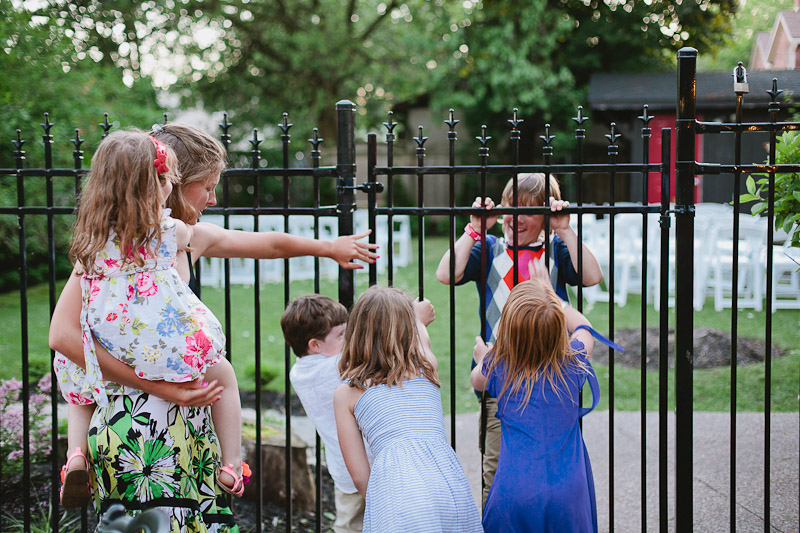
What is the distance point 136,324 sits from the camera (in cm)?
215

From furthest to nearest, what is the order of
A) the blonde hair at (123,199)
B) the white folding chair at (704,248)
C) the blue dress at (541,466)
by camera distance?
the white folding chair at (704,248) → the blue dress at (541,466) → the blonde hair at (123,199)

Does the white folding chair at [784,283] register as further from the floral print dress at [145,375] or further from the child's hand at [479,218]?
the floral print dress at [145,375]

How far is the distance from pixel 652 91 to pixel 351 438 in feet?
55.5

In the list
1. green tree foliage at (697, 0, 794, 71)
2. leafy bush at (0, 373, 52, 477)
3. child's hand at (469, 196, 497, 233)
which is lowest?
leafy bush at (0, 373, 52, 477)

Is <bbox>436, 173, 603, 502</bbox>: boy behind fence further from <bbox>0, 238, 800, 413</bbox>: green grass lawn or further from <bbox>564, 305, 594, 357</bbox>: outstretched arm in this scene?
<bbox>0, 238, 800, 413</bbox>: green grass lawn

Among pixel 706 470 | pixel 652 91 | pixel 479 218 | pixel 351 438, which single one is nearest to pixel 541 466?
pixel 351 438

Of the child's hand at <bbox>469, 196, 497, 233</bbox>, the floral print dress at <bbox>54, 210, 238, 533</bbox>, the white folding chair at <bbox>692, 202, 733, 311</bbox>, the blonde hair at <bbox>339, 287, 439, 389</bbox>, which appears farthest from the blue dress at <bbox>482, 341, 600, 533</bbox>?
the white folding chair at <bbox>692, 202, 733, 311</bbox>

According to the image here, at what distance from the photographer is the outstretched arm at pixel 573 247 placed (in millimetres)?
2889

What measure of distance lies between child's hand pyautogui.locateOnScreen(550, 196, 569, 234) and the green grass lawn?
2060mm

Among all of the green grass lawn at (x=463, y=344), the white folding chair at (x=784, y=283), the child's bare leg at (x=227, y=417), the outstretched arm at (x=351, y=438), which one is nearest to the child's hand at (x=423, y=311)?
the outstretched arm at (x=351, y=438)

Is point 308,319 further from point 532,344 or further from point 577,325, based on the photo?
point 577,325

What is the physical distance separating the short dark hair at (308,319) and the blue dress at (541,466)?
2.25 feet

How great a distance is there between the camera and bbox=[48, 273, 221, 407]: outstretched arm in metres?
2.18

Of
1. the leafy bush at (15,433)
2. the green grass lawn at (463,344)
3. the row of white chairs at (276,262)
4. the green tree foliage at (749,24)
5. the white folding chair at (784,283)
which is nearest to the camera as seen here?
the leafy bush at (15,433)
